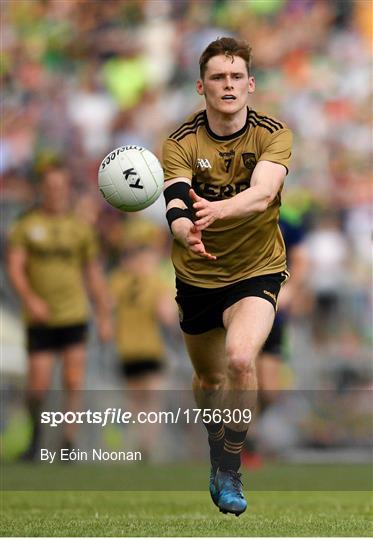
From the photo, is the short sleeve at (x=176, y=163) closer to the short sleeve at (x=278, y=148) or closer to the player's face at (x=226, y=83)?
the player's face at (x=226, y=83)

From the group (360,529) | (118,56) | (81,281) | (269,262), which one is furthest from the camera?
(118,56)

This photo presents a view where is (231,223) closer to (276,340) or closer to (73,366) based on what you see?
(276,340)

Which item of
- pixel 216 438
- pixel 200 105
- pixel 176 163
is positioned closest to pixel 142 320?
pixel 200 105

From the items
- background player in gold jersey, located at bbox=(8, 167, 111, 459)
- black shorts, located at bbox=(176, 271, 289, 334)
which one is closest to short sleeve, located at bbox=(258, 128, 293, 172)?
black shorts, located at bbox=(176, 271, 289, 334)

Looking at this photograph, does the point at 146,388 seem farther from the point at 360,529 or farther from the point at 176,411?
the point at 360,529

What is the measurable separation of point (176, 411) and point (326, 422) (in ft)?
5.25

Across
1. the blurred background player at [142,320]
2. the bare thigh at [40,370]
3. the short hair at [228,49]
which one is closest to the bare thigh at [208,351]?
the short hair at [228,49]

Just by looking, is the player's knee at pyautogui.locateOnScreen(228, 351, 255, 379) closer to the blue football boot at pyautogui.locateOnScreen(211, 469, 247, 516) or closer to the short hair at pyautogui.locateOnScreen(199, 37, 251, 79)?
the blue football boot at pyautogui.locateOnScreen(211, 469, 247, 516)

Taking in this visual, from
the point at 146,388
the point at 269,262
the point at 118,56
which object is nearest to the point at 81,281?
the point at 146,388

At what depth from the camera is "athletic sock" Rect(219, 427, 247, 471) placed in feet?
23.1

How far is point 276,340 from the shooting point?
11.7m

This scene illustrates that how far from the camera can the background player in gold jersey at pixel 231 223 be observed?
22.4 feet

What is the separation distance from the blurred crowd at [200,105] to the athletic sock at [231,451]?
625cm

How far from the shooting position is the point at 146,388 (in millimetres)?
13008
